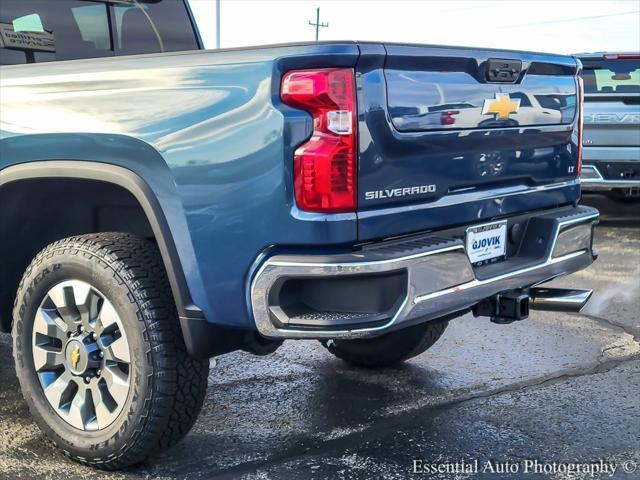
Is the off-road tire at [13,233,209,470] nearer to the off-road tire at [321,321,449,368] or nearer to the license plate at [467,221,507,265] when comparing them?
the license plate at [467,221,507,265]

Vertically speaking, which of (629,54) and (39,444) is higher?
(629,54)

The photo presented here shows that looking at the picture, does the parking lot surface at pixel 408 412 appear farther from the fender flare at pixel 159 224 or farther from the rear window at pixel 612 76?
the rear window at pixel 612 76

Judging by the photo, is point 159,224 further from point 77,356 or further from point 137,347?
point 77,356

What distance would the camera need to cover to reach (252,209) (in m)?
2.70

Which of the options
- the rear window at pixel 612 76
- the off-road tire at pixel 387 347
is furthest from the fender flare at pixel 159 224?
the rear window at pixel 612 76

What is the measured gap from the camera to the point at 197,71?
9.33ft

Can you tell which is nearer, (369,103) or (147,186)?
(369,103)

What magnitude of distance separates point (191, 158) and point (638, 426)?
7.79 ft

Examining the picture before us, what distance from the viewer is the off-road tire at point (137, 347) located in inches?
116

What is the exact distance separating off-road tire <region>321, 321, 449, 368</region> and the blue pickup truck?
0.82 metres

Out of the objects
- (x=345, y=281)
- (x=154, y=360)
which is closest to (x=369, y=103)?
(x=345, y=281)

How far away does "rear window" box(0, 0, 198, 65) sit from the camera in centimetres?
398

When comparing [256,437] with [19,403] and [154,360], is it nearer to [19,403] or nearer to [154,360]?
[154,360]

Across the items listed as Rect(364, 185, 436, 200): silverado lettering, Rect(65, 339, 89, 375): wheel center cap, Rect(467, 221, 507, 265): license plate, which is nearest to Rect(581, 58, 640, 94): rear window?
Rect(467, 221, 507, 265): license plate
